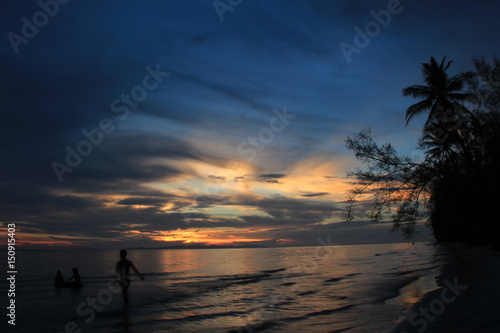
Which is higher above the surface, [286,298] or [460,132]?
[460,132]

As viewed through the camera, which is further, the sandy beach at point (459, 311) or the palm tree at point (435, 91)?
the palm tree at point (435, 91)

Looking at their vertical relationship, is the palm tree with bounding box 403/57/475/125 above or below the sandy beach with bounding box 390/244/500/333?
above

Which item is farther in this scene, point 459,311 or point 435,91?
point 435,91

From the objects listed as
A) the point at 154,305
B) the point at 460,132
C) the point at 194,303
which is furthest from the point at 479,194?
the point at 154,305

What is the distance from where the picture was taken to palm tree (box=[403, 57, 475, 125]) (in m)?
28.5

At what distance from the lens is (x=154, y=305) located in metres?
19.1

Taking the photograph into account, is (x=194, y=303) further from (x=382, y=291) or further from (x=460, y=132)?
(x=460, y=132)

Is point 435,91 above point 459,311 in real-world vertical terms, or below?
above

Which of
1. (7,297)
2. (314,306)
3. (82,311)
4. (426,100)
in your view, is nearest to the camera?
(314,306)

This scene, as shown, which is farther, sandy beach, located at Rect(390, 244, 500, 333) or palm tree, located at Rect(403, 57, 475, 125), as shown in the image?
palm tree, located at Rect(403, 57, 475, 125)

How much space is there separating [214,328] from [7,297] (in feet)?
62.6

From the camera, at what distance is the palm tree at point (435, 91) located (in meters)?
28.5

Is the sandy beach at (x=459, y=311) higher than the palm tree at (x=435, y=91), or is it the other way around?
the palm tree at (x=435, y=91)

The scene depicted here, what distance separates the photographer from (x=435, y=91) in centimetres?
2964
